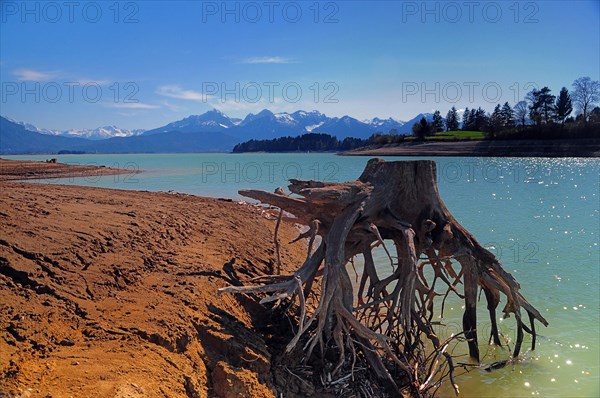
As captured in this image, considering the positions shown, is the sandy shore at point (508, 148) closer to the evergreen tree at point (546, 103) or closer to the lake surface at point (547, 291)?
the evergreen tree at point (546, 103)

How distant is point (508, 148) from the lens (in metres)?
68.9

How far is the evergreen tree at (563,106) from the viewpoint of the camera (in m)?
75.9

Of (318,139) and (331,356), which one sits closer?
(331,356)

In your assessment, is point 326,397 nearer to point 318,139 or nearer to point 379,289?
point 379,289

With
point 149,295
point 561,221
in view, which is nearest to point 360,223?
point 149,295

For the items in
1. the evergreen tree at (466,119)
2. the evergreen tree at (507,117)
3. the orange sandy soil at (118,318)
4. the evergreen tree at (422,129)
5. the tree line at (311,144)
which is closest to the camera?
the orange sandy soil at (118,318)

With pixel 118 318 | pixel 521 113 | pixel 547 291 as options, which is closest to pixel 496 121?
pixel 521 113

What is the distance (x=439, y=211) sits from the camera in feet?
16.7

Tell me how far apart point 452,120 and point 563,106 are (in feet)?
87.8

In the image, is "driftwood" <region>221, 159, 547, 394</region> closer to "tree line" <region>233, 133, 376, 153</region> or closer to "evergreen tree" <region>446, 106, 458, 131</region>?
"evergreen tree" <region>446, 106, 458, 131</region>

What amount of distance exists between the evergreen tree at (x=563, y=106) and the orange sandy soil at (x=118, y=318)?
8560 centimetres

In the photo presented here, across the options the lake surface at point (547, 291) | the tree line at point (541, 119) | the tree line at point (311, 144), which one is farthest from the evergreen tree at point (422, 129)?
the lake surface at point (547, 291)

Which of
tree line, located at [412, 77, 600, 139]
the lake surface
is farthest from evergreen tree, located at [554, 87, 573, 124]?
the lake surface

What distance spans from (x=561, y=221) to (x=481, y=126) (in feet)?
263
